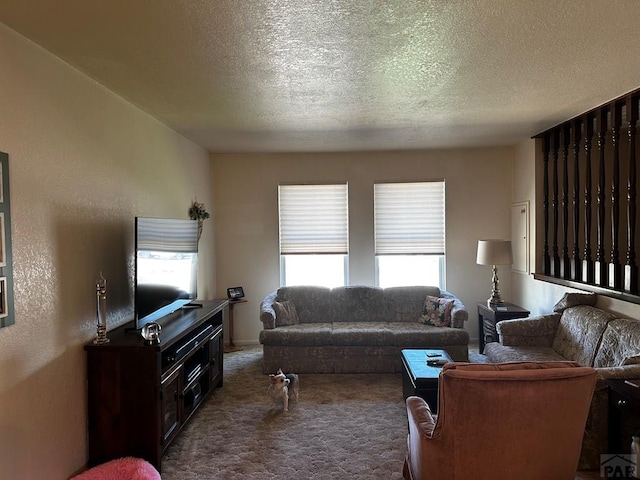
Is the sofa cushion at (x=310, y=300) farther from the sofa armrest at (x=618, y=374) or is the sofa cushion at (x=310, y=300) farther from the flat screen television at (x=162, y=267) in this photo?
the sofa armrest at (x=618, y=374)

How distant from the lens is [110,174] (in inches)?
127

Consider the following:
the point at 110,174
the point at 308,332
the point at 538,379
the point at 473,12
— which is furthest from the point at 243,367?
the point at 473,12

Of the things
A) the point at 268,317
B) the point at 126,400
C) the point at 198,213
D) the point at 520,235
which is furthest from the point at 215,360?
the point at 520,235

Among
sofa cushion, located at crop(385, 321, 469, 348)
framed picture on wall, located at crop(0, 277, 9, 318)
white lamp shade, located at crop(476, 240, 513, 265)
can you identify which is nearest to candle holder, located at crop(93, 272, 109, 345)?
framed picture on wall, located at crop(0, 277, 9, 318)

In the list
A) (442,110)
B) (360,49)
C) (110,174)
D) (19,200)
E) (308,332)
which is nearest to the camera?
(19,200)

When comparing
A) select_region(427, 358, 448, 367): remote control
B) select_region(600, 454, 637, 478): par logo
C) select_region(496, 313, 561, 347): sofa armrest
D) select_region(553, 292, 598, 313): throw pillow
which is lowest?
select_region(600, 454, 637, 478): par logo

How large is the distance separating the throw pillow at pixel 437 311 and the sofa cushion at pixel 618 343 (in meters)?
1.67

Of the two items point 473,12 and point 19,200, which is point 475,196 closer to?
point 473,12

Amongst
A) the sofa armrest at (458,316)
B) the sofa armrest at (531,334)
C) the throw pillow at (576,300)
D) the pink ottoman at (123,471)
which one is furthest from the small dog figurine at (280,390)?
the throw pillow at (576,300)

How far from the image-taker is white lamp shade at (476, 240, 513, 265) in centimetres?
501

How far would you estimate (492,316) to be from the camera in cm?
491

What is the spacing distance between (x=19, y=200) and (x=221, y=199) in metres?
3.73

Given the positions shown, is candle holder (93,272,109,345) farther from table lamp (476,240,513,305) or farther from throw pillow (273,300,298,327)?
table lamp (476,240,513,305)

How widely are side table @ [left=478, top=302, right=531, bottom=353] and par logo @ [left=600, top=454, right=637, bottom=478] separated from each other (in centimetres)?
212
